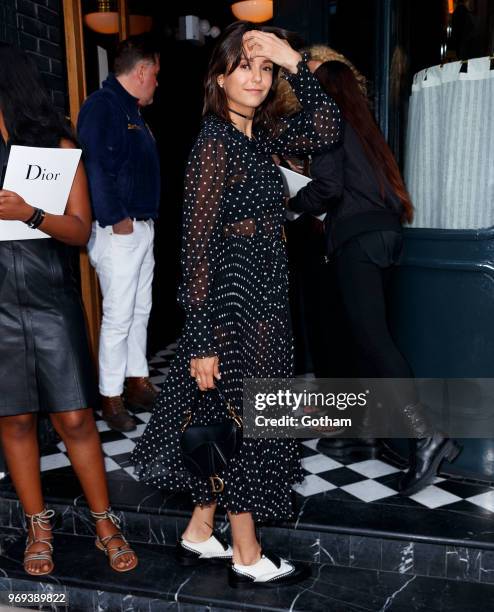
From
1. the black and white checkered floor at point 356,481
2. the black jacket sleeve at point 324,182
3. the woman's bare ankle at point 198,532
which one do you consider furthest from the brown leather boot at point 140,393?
the black jacket sleeve at point 324,182

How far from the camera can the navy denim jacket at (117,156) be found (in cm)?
346

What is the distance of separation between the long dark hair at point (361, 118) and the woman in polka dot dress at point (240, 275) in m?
0.44

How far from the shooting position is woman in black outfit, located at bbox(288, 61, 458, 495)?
2752mm

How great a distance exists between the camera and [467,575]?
2434mm

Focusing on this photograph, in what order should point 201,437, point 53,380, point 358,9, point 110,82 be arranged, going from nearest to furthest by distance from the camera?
point 201,437 < point 53,380 < point 110,82 < point 358,9

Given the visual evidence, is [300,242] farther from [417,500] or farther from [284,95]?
[417,500]

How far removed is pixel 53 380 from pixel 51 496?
76 centimetres

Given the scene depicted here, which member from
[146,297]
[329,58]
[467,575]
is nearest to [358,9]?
[329,58]

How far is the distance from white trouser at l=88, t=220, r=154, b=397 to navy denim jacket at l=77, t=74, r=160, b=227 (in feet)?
0.36

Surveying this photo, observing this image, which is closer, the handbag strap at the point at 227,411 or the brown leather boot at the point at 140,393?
the handbag strap at the point at 227,411

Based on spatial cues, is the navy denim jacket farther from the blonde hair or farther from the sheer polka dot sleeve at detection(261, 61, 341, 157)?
the sheer polka dot sleeve at detection(261, 61, 341, 157)

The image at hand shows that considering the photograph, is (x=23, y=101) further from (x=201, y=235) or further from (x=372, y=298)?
(x=372, y=298)

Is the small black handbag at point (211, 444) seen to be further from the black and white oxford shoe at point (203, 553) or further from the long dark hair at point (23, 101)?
the long dark hair at point (23, 101)

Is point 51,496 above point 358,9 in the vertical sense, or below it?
below
